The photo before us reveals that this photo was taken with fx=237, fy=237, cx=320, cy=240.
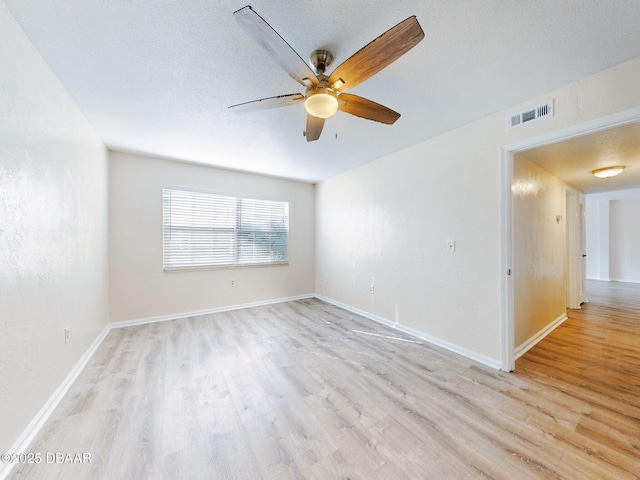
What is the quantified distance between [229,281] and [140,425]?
265 cm

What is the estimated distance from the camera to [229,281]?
13.5ft

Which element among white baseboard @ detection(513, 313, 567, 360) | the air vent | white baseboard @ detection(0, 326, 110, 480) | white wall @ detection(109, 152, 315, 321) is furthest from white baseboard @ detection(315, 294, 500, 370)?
white baseboard @ detection(0, 326, 110, 480)

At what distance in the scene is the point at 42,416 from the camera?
1.54 metres

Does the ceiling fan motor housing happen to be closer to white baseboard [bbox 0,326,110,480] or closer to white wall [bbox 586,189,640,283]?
white baseboard [bbox 0,326,110,480]

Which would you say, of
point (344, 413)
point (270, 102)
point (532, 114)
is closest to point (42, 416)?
point (344, 413)

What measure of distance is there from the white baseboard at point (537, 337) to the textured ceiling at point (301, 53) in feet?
7.97

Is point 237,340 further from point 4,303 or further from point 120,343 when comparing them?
point 4,303

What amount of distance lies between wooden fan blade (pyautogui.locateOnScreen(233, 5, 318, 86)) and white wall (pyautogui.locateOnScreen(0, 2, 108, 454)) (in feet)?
4.53

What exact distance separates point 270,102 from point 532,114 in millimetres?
2189

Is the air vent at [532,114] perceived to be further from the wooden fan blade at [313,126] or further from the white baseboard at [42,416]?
the white baseboard at [42,416]

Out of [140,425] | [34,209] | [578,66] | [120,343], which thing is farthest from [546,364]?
[120,343]

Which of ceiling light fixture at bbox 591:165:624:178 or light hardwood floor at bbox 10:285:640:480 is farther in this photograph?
ceiling light fixture at bbox 591:165:624:178

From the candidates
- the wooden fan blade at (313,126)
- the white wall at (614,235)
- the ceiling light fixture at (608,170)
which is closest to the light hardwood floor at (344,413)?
the ceiling light fixture at (608,170)

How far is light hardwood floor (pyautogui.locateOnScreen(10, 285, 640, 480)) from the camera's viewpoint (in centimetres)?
Result: 126
